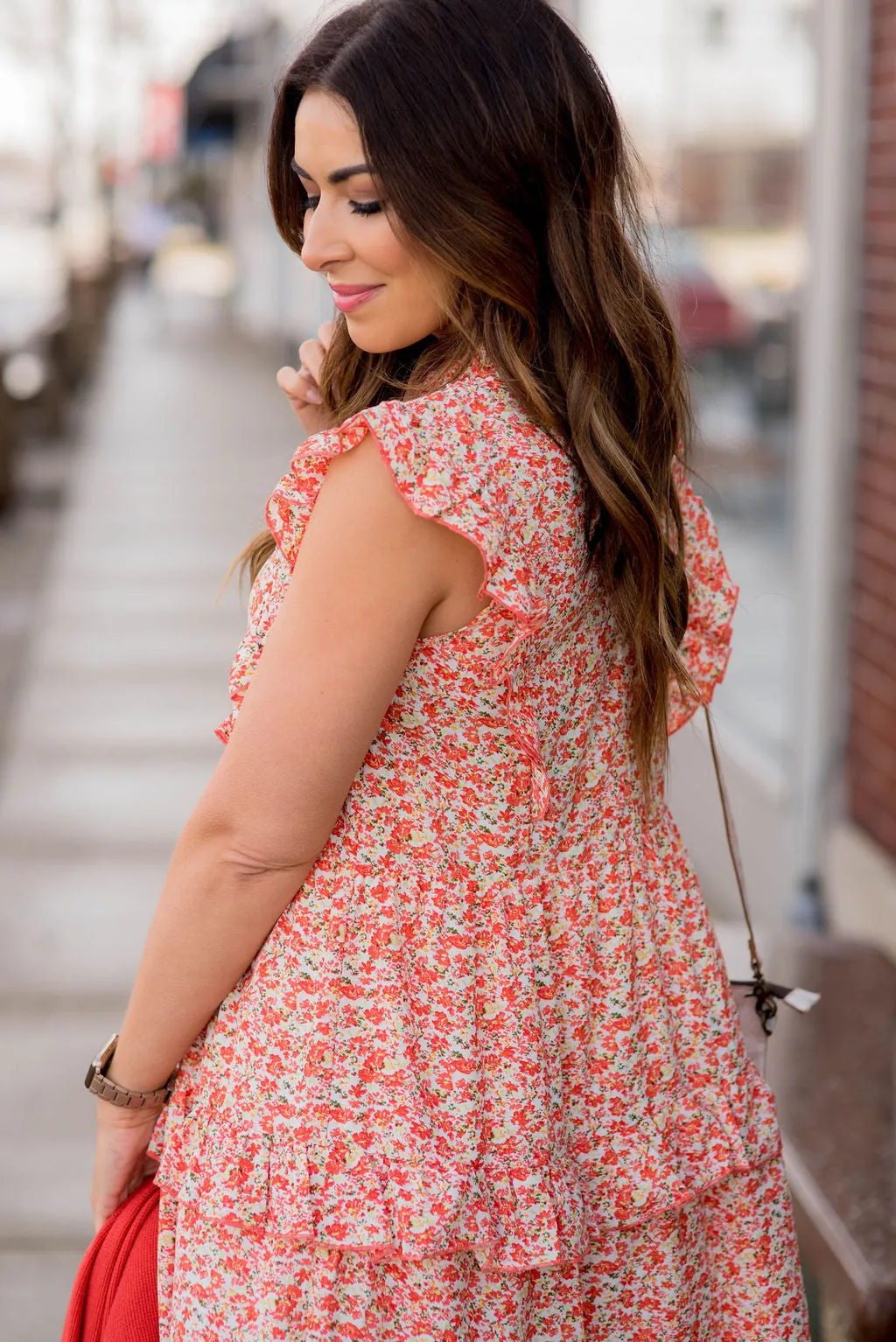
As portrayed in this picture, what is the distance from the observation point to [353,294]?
1461 mm

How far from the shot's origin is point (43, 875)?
17.3 ft

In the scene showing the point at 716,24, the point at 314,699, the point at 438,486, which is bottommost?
the point at 314,699

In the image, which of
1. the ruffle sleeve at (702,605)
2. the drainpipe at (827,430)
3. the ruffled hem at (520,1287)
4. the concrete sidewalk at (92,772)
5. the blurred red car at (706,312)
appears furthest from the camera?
the blurred red car at (706,312)

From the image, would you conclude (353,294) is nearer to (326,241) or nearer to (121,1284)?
(326,241)

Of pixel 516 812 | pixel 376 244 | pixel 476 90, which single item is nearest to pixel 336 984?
pixel 516 812

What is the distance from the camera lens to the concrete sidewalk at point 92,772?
3623 mm

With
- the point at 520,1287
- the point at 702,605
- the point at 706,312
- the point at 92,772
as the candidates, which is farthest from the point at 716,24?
the point at 520,1287

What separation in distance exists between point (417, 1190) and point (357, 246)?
833 millimetres

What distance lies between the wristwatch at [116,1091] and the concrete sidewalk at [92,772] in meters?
1.80

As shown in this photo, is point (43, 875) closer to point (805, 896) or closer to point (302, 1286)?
point (805, 896)

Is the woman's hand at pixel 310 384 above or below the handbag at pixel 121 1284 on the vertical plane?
above

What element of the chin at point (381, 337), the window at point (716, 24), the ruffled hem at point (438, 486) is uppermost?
the window at point (716, 24)

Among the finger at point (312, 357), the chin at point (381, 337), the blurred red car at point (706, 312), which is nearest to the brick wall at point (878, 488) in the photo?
the blurred red car at point (706, 312)

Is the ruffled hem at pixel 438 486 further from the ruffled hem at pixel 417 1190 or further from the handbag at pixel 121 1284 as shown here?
the handbag at pixel 121 1284
